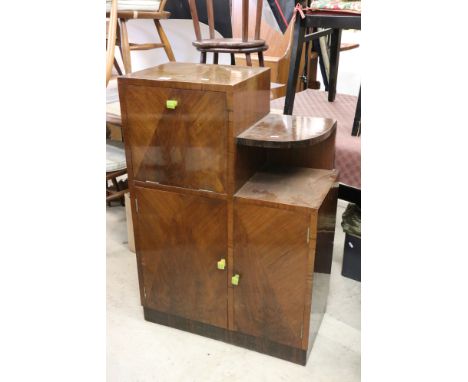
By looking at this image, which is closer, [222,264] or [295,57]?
[222,264]

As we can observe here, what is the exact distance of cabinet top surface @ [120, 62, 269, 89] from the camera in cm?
132

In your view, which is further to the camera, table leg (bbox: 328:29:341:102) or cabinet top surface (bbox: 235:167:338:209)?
table leg (bbox: 328:29:341:102)

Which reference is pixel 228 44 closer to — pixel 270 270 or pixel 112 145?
pixel 112 145

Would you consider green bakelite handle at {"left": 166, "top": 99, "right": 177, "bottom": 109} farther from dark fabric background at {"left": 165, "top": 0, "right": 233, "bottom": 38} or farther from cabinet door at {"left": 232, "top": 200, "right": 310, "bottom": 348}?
dark fabric background at {"left": 165, "top": 0, "right": 233, "bottom": 38}

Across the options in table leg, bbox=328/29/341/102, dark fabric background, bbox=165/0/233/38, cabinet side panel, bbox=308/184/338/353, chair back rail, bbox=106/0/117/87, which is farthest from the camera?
dark fabric background, bbox=165/0/233/38

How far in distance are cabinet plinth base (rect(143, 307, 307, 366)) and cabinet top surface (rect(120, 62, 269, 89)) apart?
0.90 metres

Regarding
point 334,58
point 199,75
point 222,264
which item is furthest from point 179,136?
point 334,58

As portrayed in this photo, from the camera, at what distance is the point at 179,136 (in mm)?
1411

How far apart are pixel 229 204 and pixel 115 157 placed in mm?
916

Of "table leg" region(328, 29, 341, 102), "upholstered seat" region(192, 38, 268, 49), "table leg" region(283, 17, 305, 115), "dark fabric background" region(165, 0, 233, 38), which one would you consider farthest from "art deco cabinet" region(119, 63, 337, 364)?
"dark fabric background" region(165, 0, 233, 38)

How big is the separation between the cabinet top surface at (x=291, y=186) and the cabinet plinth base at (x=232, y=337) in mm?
539
